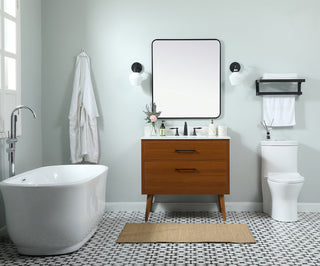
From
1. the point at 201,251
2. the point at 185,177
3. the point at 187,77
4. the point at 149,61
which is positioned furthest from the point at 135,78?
the point at 201,251

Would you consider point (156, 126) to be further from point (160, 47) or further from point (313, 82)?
point (313, 82)

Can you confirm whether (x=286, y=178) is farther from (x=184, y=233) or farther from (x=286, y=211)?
(x=184, y=233)

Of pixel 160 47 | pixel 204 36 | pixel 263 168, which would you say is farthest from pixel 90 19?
pixel 263 168

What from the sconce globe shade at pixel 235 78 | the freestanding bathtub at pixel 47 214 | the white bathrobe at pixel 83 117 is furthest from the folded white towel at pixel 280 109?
the freestanding bathtub at pixel 47 214

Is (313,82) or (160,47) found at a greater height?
(160,47)

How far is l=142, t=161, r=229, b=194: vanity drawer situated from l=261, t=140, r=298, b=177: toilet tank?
1.97ft

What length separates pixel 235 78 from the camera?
3.64 meters

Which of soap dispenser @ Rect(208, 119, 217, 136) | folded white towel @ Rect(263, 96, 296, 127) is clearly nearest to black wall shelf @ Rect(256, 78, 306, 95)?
folded white towel @ Rect(263, 96, 296, 127)

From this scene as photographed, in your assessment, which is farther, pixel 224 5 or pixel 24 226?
pixel 224 5

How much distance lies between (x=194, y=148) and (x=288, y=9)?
6.34 feet

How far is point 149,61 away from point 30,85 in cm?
132

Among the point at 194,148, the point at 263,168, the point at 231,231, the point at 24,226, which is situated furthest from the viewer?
the point at 263,168

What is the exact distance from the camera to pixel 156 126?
384cm

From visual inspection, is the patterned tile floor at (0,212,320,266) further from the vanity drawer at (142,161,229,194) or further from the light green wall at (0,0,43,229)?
the light green wall at (0,0,43,229)
